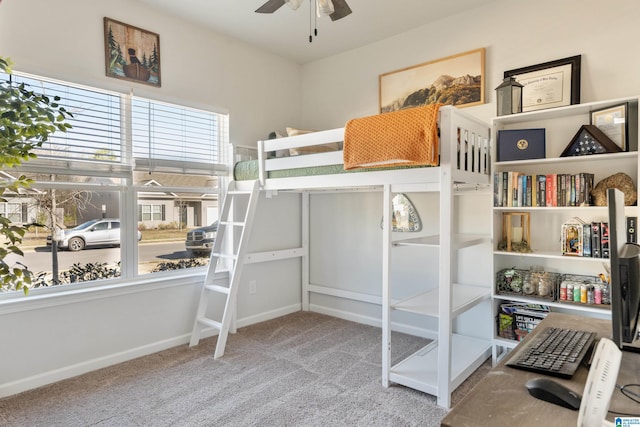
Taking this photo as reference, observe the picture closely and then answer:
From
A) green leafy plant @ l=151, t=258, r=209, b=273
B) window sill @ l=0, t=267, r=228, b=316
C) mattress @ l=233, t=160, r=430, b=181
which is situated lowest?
window sill @ l=0, t=267, r=228, b=316

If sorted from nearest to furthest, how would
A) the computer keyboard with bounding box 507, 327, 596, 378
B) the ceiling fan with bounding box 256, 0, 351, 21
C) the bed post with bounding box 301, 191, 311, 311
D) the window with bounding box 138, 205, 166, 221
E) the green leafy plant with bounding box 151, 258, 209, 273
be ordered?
the computer keyboard with bounding box 507, 327, 596, 378, the ceiling fan with bounding box 256, 0, 351, 21, the window with bounding box 138, 205, 166, 221, the green leafy plant with bounding box 151, 258, 209, 273, the bed post with bounding box 301, 191, 311, 311

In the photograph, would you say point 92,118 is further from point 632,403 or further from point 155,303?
point 632,403

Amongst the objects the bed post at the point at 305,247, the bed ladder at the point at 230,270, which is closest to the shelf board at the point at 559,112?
the bed ladder at the point at 230,270

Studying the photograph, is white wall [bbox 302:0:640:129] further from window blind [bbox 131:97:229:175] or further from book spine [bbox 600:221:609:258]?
window blind [bbox 131:97:229:175]

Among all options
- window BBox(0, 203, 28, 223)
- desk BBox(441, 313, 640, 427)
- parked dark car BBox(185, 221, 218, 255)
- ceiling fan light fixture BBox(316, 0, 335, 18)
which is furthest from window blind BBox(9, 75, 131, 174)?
desk BBox(441, 313, 640, 427)

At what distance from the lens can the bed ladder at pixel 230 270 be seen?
→ 2846 mm

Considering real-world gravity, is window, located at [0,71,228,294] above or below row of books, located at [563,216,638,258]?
above

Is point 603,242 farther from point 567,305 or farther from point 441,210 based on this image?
point 441,210

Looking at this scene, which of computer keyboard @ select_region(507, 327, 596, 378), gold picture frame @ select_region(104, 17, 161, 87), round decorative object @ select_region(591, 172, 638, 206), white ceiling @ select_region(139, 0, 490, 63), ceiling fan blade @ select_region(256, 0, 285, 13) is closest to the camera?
computer keyboard @ select_region(507, 327, 596, 378)

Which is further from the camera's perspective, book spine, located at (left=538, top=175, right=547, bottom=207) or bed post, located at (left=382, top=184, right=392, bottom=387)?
book spine, located at (left=538, top=175, right=547, bottom=207)

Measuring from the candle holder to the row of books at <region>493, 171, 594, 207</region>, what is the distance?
0.16 metres

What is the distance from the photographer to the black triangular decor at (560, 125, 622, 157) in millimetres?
2250

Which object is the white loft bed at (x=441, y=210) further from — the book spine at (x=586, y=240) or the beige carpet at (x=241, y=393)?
the book spine at (x=586, y=240)

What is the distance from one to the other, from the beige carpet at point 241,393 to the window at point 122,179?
29.9 inches
